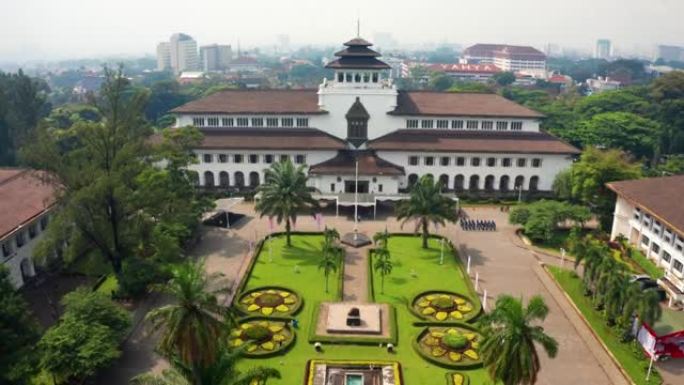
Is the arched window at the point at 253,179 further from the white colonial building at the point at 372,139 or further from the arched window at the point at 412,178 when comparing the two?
the arched window at the point at 412,178

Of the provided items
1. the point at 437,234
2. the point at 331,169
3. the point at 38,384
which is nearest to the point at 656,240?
the point at 437,234

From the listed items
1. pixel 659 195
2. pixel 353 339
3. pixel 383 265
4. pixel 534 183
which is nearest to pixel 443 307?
pixel 383 265

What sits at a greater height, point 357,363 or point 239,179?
point 239,179

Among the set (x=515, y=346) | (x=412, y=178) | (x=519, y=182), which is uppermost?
(x=515, y=346)

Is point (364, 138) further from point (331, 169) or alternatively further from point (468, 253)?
point (468, 253)

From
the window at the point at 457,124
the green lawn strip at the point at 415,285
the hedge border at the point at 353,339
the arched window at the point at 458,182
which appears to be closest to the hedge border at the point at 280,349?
the hedge border at the point at 353,339

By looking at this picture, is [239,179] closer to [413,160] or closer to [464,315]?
[413,160]
